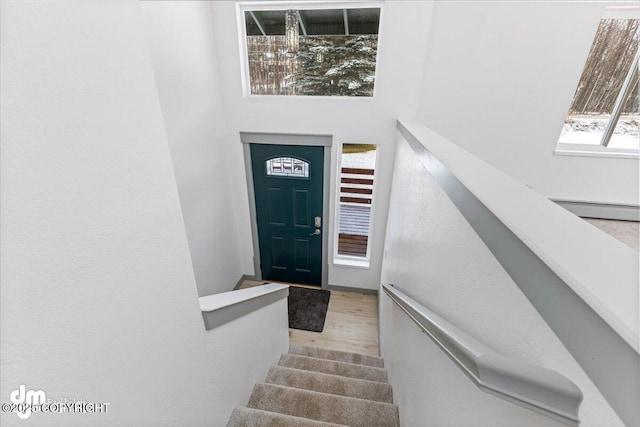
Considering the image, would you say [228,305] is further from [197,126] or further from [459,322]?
[197,126]

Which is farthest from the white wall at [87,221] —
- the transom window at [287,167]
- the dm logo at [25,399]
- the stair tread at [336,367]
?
the transom window at [287,167]

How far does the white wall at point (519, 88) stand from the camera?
2.41 m

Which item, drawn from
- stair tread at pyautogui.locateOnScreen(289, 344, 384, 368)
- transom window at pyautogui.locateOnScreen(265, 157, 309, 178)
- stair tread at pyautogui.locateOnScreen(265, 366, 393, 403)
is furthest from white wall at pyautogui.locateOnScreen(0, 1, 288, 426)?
transom window at pyautogui.locateOnScreen(265, 157, 309, 178)

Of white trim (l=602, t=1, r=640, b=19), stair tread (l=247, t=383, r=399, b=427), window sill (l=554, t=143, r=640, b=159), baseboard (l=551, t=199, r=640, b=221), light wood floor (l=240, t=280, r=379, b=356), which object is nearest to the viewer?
stair tread (l=247, t=383, r=399, b=427)

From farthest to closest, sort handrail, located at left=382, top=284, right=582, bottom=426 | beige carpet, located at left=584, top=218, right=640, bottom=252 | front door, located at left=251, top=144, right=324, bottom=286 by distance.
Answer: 1. front door, located at left=251, top=144, right=324, bottom=286
2. beige carpet, located at left=584, top=218, right=640, bottom=252
3. handrail, located at left=382, top=284, right=582, bottom=426

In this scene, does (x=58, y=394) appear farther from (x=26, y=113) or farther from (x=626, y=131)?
(x=626, y=131)

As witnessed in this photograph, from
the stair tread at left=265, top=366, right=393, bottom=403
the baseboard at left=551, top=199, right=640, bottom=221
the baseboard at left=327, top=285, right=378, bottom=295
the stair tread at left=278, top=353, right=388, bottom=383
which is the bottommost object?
the baseboard at left=327, top=285, right=378, bottom=295

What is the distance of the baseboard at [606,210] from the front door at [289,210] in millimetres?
2711

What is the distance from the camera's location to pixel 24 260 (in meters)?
0.47

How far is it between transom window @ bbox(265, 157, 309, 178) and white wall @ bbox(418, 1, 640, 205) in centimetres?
138

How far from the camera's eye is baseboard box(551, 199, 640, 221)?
276cm

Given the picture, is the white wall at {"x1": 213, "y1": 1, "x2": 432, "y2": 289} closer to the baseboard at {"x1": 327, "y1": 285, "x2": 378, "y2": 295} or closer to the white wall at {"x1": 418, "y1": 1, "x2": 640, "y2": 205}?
the white wall at {"x1": 418, "y1": 1, "x2": 640, "y2": 205}

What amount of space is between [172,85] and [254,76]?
3.42 feet

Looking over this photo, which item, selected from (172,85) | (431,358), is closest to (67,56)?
(431,358)
